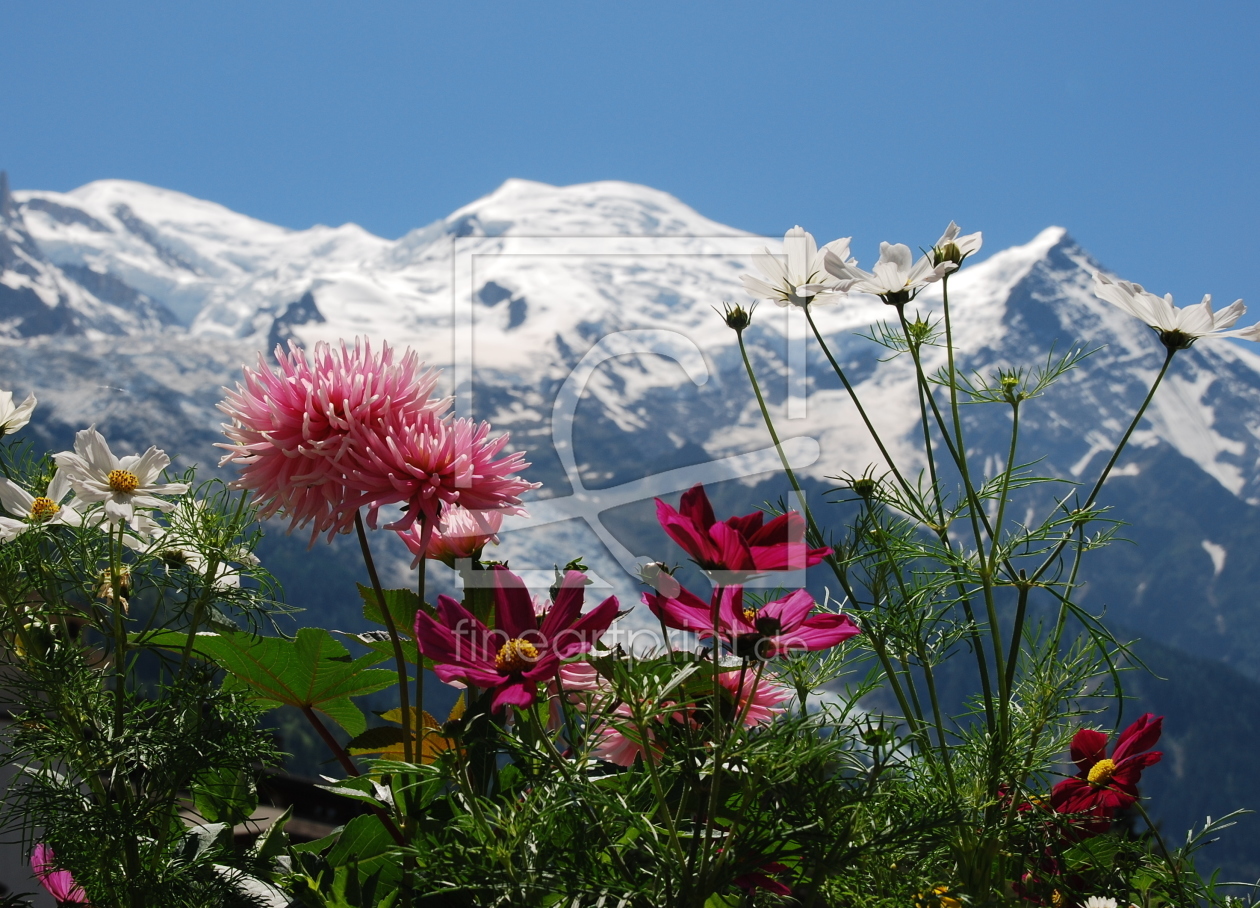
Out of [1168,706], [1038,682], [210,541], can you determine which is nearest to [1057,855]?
[1038,682]

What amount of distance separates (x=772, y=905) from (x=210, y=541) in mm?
686

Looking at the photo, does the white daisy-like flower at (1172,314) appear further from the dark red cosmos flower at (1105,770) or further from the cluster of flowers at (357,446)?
the cluster of flowers at (357,446)

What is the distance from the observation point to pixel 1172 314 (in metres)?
1.11

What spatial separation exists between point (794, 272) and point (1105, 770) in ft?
2.16

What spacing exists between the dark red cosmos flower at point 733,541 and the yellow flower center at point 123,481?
1.73ft

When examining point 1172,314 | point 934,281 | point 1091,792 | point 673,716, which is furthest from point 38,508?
point 1172,314

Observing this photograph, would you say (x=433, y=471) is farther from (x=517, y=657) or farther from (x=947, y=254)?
(x=947, y=254)

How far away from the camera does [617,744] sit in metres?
1.00

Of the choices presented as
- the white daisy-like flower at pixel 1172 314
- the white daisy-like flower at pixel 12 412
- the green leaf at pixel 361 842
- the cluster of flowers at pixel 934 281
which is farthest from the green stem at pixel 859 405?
the white daisy-like flower at pixel 12 412

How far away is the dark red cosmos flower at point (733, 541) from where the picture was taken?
747 mm

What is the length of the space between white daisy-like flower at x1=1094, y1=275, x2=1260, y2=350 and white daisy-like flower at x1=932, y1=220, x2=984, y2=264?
0.52 feet

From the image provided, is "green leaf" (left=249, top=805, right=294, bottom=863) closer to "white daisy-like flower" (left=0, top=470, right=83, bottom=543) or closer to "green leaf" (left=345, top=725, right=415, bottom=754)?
"green leaf" (left=345, top=725, right=415, bottom=754)

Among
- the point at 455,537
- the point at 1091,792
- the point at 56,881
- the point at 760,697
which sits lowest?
the point at 56,881

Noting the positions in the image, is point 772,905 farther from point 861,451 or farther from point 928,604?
point 861,451
